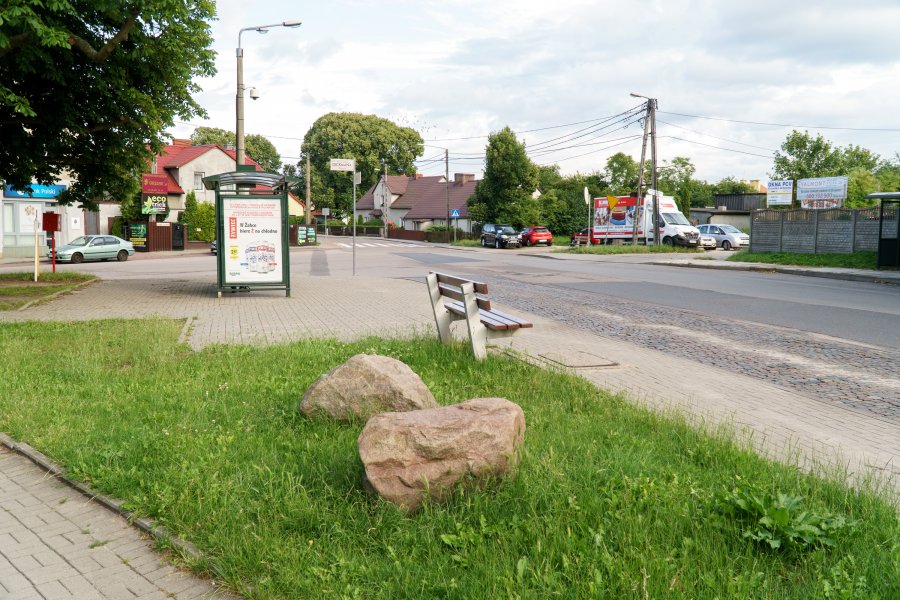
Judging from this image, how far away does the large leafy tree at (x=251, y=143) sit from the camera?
107125mm

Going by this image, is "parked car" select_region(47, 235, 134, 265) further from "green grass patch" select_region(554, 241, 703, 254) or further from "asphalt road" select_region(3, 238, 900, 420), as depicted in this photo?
"green grass patch" select_region(554, 241, 703, 254)

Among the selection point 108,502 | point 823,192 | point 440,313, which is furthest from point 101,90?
point 823,192

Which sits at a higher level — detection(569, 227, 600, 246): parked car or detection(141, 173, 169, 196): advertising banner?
detection(141, 173, 169, 196): advertising banner

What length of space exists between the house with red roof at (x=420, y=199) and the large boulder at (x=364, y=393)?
80.8m

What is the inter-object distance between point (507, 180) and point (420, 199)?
35688 mm

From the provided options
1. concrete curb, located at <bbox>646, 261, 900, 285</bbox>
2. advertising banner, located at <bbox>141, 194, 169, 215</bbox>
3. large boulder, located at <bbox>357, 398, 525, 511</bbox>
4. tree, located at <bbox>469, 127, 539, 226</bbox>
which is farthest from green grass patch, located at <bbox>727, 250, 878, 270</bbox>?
advertising banner, located at <bbox>141, 194, 169, 215</bbox>

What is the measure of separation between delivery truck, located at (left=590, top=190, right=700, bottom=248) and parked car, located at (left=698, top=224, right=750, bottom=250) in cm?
288

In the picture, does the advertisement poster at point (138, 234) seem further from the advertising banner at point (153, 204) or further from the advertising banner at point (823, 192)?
the advertising banner at point (823, 192)

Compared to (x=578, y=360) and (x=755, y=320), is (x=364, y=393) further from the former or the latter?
(x=755, y=320)

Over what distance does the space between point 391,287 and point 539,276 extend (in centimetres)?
656

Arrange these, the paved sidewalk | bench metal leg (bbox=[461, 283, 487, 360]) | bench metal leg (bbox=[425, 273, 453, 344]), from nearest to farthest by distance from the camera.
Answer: the paved sidewalk → bench metal leg (bbox=[461, 283, 487, 360]) → bench metal leg (bbox=[425, 273, 453, 344])

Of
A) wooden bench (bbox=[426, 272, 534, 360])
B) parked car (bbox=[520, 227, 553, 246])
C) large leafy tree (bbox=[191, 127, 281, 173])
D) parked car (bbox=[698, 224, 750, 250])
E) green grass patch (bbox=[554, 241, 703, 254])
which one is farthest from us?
large leafy tree (bbox=[191, 127, 281, 173])

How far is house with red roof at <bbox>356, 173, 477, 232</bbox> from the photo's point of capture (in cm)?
9088

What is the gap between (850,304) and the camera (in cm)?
1536
